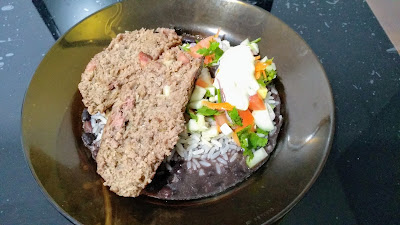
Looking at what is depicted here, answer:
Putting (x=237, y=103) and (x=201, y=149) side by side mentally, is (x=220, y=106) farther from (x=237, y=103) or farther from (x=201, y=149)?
(x=201, y=149)

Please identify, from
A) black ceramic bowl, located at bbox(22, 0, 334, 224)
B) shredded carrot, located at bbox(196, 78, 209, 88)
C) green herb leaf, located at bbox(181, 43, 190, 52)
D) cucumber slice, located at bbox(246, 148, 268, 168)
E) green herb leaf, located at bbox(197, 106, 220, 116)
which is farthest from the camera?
green herb leaf, located at bbox(181, 43, 190, 52)

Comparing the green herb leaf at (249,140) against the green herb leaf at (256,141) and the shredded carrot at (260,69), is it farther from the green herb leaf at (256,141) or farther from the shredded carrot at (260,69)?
the shredded carrot at (260,69)

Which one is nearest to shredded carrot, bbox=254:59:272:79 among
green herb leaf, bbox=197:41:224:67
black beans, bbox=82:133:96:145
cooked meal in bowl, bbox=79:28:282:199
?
cooked meal in bowl, bbox=79:28:282:199

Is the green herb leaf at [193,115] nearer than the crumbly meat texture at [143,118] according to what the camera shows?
No

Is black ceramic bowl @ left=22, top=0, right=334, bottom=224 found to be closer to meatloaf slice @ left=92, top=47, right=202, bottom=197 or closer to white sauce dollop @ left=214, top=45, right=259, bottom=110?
meatloaf slice @ left=92, top=47, right=202, bottom=197

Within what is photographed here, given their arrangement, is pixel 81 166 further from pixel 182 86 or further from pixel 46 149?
pixel 182 86

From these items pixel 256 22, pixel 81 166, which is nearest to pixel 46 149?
pixel 81 166

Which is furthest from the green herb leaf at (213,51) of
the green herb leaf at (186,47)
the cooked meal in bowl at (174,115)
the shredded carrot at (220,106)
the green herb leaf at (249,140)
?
the green herb leaf at (249,140)
